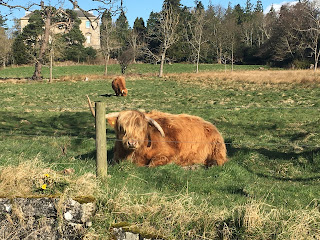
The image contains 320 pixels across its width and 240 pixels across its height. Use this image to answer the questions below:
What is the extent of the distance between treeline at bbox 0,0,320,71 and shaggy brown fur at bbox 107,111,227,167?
45.6 m

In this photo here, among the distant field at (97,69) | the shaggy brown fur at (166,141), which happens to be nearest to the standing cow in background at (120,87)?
the shaggy brown fur at (166,141)

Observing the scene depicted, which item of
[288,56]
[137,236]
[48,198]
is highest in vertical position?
[288,56]

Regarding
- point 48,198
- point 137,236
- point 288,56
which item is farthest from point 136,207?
point 288,56

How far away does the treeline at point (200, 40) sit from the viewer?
58188 millimetres

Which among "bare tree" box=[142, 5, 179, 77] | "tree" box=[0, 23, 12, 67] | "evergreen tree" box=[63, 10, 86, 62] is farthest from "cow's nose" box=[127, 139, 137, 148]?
"evergreen tree" box=[63, 10, 86, 62]

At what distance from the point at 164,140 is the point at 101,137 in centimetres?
227

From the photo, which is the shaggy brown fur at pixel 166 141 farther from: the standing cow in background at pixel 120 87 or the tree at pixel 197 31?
the tree at pixel 197 31

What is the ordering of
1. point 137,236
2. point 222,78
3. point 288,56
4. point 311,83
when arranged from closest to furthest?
point 137,236 → point 311,83 → point 222,78 → point 288,56

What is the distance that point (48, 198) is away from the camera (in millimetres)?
4348

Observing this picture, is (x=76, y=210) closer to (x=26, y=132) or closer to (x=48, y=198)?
(x=48, y=198)

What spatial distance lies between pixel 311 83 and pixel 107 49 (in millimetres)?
37557

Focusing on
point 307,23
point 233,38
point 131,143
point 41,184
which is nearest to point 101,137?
point 41,184

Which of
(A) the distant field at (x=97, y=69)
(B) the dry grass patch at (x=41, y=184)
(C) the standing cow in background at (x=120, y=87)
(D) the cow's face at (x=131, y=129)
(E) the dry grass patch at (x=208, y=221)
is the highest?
(A) the distant field at (x=97, y=69)

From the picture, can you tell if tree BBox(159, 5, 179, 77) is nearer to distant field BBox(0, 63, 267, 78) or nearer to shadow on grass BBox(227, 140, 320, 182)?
distant field BBox(0, 63, 267, 78)
